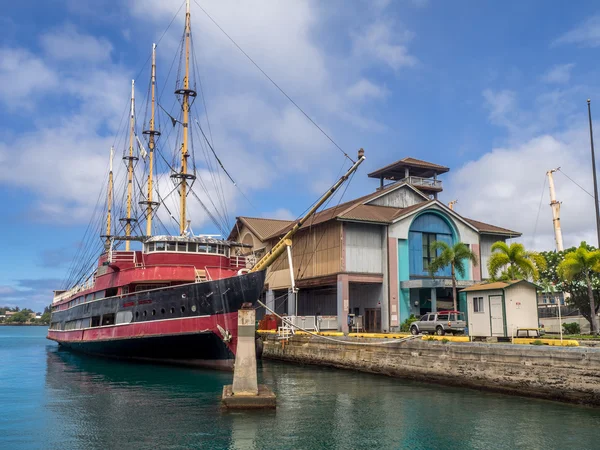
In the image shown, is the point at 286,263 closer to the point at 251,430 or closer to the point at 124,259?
the point at 124,259

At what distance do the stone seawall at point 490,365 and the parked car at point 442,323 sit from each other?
583cm

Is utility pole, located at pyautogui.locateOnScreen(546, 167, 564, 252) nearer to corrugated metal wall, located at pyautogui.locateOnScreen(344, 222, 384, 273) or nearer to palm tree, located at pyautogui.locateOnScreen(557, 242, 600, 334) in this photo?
corrugated metal wall, located at pyautogui.locateOnScreen(344, 222, 384, 273)

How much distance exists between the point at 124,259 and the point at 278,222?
2860 centimetres

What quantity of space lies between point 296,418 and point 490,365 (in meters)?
9.20

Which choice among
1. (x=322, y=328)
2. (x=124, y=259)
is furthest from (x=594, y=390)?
(x=124, y=259)

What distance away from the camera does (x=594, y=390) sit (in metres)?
18.1

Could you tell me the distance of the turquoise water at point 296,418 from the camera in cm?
1504

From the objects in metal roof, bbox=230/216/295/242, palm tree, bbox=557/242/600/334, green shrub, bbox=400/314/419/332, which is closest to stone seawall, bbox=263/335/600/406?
green shrub, bbox=400/314/419/332

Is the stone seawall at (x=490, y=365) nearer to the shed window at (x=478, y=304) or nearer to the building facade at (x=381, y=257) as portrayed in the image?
the shed window at (x=478, y=304)

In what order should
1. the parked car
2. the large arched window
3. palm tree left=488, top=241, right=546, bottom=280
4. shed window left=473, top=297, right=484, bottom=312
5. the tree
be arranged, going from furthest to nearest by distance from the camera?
the large arched window < the tree < palm tree left=488, top=241, right=546, bottom=280 < the parked car < shed window left=473, top=297, right=484, bottom=312

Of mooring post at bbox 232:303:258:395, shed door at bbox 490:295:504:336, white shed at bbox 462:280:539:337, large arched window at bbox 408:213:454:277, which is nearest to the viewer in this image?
mooring post at bbox 232:303:258:395

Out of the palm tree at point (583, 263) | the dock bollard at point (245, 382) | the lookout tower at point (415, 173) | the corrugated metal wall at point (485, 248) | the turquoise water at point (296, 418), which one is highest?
Result: the lookout tower at point (415, 173)

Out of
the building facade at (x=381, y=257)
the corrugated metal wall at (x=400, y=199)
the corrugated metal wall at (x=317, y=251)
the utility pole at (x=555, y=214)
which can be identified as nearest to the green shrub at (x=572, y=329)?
the building facade at (x=381, y=257)

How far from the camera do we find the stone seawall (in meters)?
18.8
